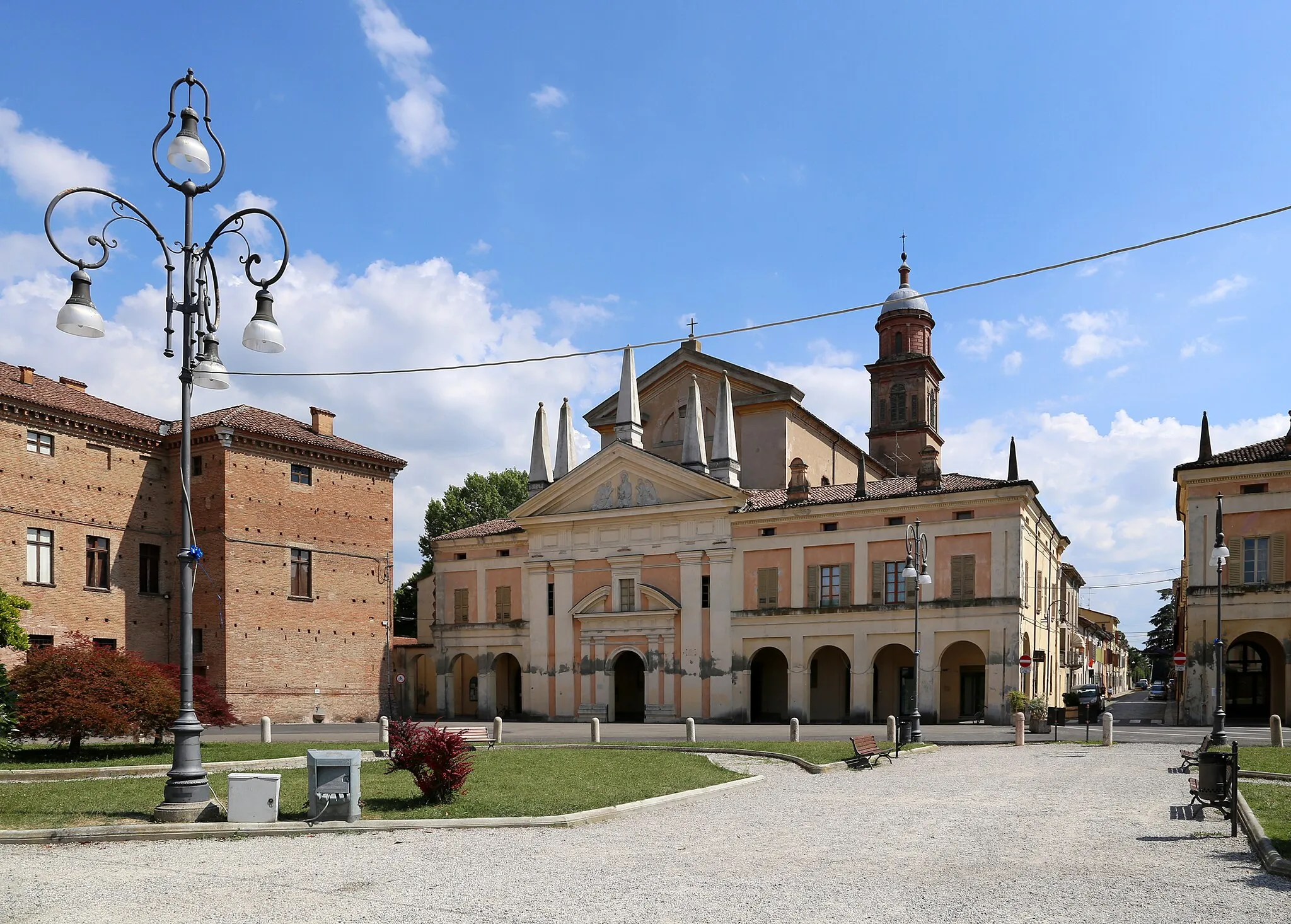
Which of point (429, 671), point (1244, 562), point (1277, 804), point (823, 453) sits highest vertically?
point (823, 453)

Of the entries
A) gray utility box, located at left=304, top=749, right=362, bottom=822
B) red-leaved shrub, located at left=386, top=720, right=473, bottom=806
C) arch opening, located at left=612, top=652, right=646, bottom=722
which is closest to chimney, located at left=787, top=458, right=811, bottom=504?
arch opening, located at left=612, top=652, right=646, bottom=722

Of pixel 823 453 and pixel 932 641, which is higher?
pixel 823 453

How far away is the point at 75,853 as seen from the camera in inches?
455

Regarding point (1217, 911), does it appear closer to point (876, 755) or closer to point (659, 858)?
point (659, 858)

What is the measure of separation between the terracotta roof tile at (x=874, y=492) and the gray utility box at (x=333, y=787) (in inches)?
1180

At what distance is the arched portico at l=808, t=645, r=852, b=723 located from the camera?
4331 cm

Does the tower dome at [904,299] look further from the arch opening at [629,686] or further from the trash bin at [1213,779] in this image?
the trash bin at [1213,779]

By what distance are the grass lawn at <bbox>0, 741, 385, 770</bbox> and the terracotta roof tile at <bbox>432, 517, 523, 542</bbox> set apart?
21.7 meters

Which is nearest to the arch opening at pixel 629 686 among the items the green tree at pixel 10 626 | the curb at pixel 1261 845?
the green tree at pixel 10 626

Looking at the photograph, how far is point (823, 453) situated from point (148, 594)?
102 ft

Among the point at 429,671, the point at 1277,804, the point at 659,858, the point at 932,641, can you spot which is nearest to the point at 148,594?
the point at 429,671

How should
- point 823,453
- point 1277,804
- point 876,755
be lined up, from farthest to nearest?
point 823,453 → point 876,755 → point 1277,804

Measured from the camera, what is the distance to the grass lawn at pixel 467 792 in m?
13.8

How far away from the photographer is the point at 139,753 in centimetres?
2309
